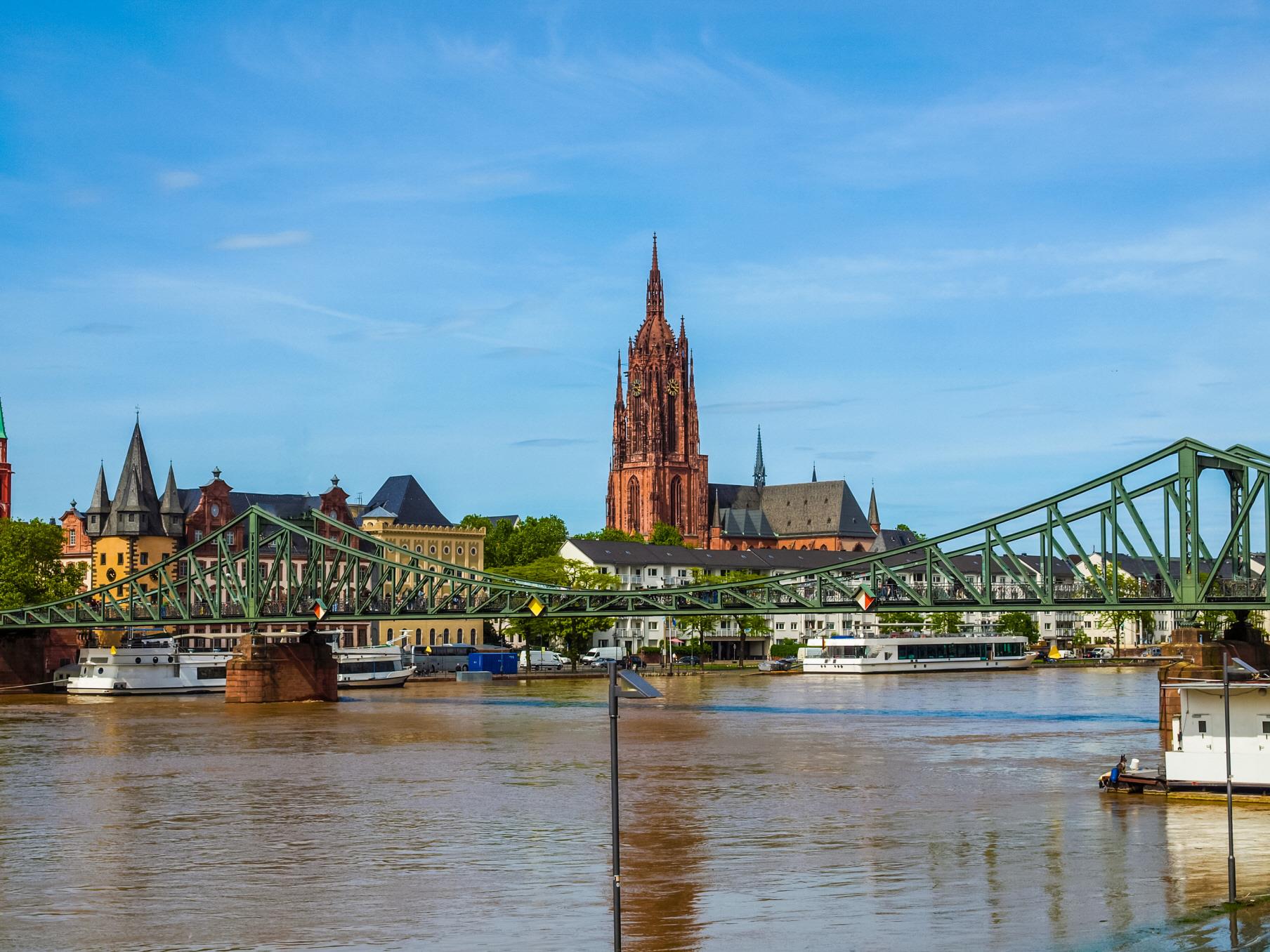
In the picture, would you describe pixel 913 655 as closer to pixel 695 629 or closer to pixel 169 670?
pixel 695 629

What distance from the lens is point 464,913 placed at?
33219 mm

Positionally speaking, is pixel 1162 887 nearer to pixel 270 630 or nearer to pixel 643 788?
pixel 643 788

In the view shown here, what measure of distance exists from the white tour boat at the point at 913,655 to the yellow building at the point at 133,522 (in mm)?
60083

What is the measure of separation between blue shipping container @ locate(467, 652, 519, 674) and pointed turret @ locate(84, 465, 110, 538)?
37.0 meters

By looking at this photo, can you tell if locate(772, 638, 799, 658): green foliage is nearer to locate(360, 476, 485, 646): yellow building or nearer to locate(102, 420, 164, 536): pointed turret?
locate(360, 476, 485, 646): yellow building

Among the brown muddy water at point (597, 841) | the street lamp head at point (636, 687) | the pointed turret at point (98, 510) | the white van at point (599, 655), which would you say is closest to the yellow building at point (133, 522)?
the pointed turret at point (98, 510)

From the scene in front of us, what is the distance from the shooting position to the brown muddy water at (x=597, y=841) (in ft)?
103

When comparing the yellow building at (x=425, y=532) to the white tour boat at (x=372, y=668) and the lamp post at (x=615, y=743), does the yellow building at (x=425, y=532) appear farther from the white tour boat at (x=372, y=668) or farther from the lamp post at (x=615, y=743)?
the lamp post at (x=615, y=743)

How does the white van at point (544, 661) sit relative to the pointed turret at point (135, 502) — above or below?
below

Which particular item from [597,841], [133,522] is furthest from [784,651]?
[597,841]

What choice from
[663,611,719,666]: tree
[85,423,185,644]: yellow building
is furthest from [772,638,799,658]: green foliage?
[85,423,185,644]: yellow building

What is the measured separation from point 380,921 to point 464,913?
162cm

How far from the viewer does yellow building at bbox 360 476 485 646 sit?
592ft

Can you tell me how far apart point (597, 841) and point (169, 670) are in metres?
89.2
